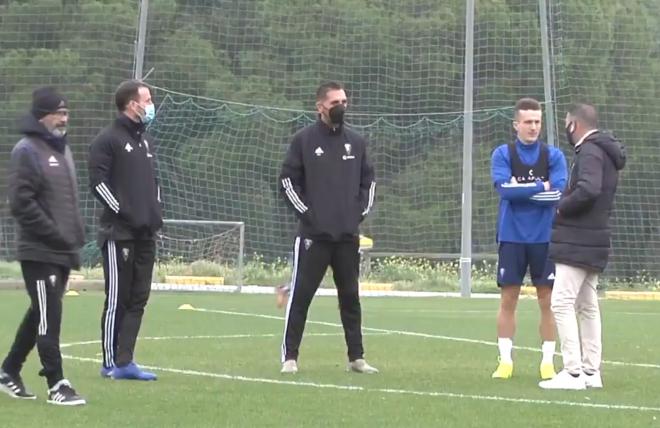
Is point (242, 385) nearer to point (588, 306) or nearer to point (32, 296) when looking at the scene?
point (32, 296)

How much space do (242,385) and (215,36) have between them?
1915 centimetres

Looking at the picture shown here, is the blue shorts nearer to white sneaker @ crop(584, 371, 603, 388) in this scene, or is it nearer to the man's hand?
white sneaker @ crop(584, 371, 603, 388)

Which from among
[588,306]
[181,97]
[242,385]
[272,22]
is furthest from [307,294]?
[272,22]

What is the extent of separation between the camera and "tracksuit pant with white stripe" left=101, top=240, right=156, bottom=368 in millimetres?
8828

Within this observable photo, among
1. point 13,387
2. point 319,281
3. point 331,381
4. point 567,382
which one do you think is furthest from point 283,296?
point 13,387

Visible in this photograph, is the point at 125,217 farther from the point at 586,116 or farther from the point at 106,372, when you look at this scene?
the point at 586,116

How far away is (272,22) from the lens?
87.7 feet

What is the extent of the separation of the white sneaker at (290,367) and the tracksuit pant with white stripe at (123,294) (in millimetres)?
1036

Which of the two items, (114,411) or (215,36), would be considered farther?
(215,36)

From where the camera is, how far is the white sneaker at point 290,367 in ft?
29.9

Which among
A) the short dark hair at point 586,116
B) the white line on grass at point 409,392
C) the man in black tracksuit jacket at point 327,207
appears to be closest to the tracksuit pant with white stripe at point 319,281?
the man in black tracksuit jacket at point 327,207

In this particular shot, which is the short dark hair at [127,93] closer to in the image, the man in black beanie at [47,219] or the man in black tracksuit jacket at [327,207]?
the man in black tracksuit jacket at [327,207]

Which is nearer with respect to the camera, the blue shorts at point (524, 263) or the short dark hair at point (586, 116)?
the short dark hair at point (586, 116)

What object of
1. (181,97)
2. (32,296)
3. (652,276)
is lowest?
(652,276)
